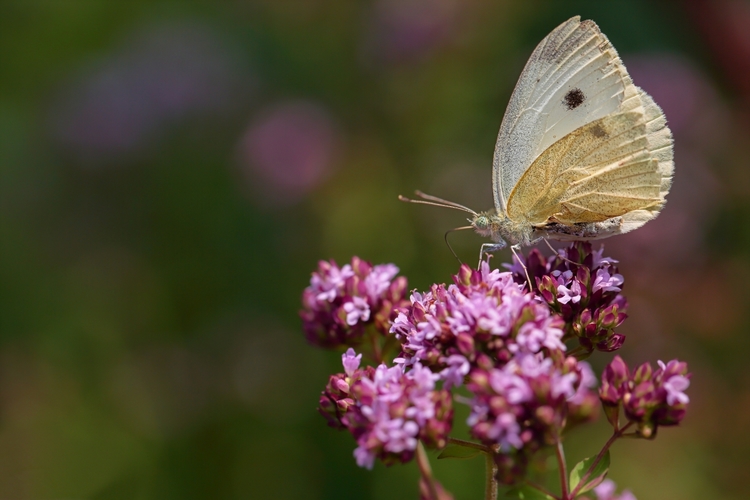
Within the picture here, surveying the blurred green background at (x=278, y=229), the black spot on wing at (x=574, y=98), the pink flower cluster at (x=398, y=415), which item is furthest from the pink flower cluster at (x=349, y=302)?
the blurred green background at (x=278, y=229)

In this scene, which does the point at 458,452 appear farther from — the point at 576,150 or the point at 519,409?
the point at 576,150

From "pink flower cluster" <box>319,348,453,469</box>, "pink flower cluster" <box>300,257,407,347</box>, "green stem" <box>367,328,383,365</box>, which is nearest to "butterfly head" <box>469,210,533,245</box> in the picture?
"pink flower cluster" <box>300,257,407,347</box>

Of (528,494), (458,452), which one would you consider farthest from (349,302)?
(528,494)

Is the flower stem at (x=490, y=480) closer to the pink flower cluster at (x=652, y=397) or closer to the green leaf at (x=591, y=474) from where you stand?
the green leaf at (x=591, y=474)

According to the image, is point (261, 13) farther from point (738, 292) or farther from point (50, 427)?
point (738, 292)

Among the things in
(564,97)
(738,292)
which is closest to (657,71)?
(738,292)

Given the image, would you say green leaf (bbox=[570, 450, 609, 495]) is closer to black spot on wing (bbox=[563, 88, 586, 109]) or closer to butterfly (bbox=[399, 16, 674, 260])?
butterfly (bbox=[399, 16, 674, 260])
